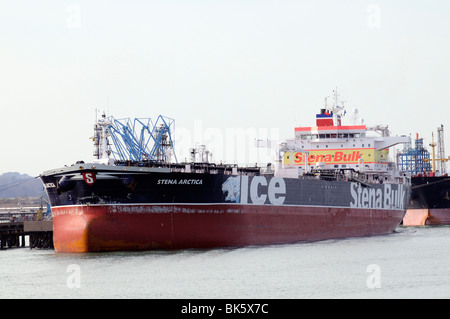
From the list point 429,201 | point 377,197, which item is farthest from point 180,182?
point 429,201

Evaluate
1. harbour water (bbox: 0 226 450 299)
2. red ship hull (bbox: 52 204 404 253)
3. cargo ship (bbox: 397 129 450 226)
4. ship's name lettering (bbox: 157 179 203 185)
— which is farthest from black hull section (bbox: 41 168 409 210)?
cargo ship (bbox: 397 129 450 226)

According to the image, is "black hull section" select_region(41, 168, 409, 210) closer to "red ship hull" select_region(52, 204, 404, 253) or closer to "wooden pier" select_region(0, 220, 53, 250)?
"red ship hull" select_region(52, 204, 404, 253)

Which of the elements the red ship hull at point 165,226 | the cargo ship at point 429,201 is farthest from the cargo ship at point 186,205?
the cargo ship at point 429,201

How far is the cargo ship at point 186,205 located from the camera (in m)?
31.4

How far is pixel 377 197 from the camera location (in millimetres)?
46406

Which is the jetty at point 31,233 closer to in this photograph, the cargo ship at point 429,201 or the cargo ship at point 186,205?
the cargo ship at point 186,205

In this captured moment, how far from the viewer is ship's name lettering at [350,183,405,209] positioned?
1713 inches

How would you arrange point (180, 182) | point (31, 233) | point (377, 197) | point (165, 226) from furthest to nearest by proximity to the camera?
point (377, 197)
point (31, 233)
point (180, 182)
point (165, 226)

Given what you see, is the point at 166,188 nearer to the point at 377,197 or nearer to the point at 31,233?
the point at 31,233

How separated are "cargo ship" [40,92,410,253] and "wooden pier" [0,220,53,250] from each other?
5.36 meters

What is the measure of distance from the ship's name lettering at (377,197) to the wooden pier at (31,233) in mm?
16894

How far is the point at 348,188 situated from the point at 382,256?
11.9 m

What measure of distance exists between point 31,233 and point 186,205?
15497 millimetres
